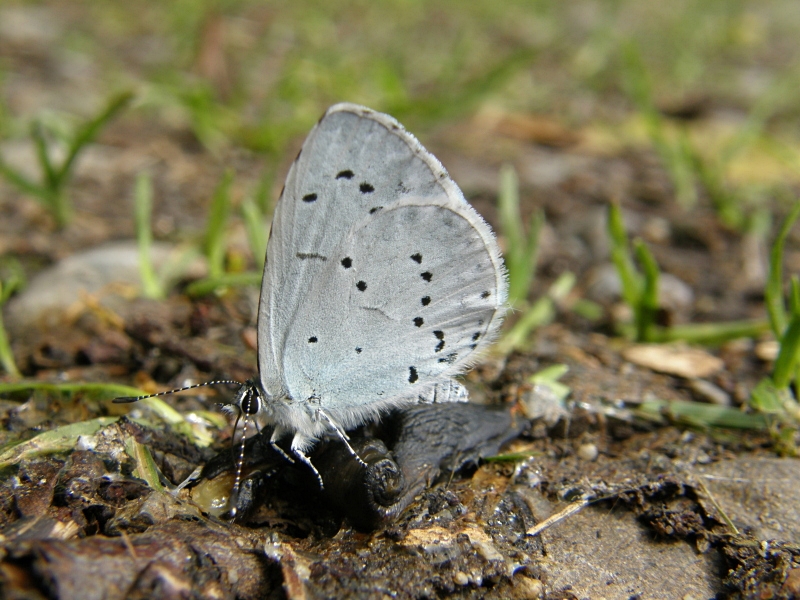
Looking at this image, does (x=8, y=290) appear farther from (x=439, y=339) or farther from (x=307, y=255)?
(x=439, y=339)

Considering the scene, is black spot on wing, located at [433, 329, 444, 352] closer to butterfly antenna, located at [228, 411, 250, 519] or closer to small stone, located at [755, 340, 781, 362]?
butterfly antenna, located at [228, 411, 250, 519]

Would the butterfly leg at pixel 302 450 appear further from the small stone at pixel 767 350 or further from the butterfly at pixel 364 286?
the small stone at pixel 767 350

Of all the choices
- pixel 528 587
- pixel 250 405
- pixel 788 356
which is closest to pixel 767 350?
pixel 788 356

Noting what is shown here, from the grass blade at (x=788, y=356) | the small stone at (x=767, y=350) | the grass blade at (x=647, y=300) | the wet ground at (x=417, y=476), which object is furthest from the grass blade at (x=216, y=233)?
the small stone at (x=767, y=350)

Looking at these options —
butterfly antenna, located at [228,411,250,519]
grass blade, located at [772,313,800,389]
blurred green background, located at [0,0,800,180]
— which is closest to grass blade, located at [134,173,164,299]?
blurred green background, located at [0,0,800,180]

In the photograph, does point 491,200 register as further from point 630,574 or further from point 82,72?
point 82,72

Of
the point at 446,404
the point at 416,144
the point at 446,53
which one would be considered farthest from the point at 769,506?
the point at 446,53
